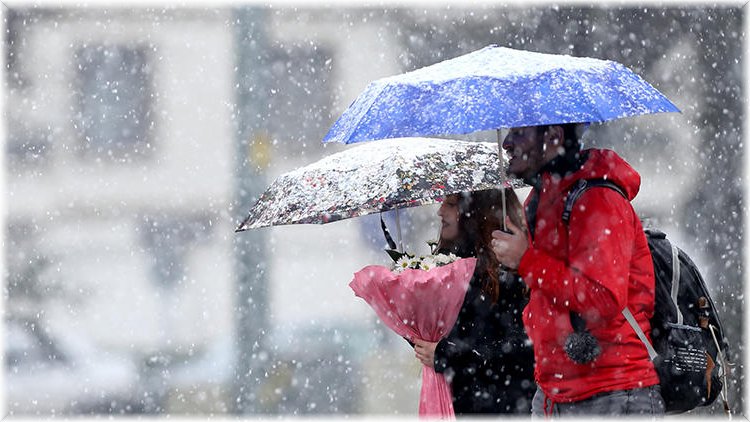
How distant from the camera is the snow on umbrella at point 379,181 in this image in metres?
3.96

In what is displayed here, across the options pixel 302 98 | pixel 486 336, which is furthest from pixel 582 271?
pixel 302 98

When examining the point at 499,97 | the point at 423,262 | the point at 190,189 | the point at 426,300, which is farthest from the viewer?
the point at 190,189

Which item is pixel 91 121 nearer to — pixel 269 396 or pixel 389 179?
pixel 269 396

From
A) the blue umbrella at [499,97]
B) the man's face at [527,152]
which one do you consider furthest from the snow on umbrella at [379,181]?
the man's face at [527,152]

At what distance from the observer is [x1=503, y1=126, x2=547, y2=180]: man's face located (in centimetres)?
325

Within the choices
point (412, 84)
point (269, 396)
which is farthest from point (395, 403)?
point (412, 84)

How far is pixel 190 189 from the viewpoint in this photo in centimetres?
1093

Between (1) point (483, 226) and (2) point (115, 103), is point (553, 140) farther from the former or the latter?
(2) point (115, 103)

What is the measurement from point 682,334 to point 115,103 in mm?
8621

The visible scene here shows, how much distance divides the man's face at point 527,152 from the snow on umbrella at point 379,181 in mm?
556

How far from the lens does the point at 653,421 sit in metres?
3.19

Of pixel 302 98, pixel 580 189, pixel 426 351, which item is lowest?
pixel 302 98

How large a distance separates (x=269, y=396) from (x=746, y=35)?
14.9 feet

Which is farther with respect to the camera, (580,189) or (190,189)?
(190,189)
